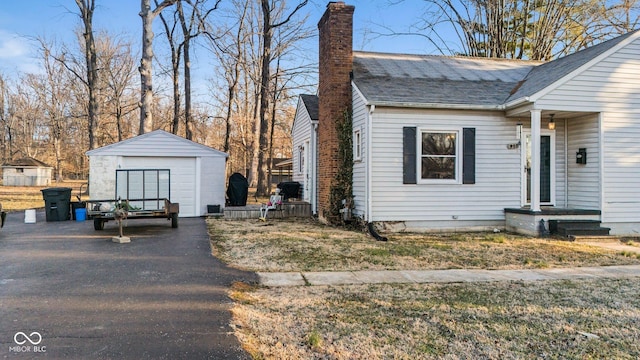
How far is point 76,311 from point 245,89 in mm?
28398

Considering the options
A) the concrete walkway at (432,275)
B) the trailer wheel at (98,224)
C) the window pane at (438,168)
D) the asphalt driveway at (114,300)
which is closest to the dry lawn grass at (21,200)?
the trailer wheel at (98,224)

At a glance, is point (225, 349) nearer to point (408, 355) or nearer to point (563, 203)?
point (408, 355)

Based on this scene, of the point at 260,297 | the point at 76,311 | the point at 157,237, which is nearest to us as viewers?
the point at 76,311

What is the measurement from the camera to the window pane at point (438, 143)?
34.5ft

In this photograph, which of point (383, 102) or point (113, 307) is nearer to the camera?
point (113, 307)

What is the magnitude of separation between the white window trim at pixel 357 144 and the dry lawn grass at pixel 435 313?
3816mm

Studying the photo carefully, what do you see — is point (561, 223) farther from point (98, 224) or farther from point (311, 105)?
point (98, 224)

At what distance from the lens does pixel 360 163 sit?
10859 mm

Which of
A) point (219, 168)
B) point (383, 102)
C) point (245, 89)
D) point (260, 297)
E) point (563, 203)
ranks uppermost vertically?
point (245, 89)

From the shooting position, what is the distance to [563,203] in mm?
11258

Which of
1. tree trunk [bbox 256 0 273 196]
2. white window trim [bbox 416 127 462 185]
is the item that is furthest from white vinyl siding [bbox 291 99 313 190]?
tree trunk [bbox 256 0 273 196]

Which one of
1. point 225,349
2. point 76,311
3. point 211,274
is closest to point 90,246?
point 211,274

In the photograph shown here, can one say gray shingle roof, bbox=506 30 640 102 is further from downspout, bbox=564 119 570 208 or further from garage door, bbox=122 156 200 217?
garage door, bbox=122 156 200 217

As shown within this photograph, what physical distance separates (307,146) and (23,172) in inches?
1313
